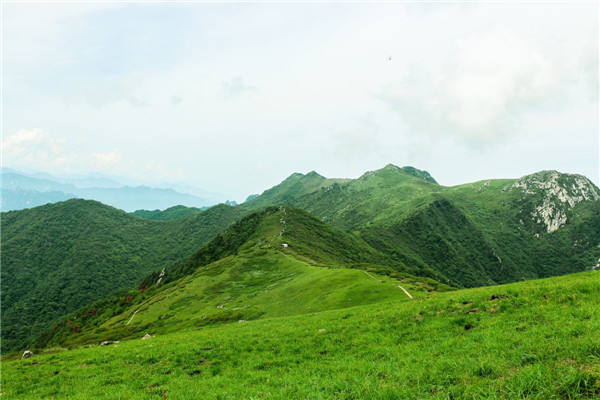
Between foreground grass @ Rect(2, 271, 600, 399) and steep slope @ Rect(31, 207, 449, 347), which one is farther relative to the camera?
steep slope @ Rect(31, 207, 449, 347)

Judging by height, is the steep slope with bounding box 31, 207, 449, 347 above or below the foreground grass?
below

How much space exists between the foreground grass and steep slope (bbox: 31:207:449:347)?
19.9 metres

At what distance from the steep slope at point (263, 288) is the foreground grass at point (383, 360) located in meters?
19.9

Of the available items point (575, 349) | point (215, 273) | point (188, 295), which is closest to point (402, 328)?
point (575, 349)

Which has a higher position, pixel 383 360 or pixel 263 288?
pixel 383 360

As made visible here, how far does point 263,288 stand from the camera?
2849 inches

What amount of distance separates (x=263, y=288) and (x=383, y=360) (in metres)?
60.4

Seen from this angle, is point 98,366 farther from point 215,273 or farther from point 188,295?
point 215,273

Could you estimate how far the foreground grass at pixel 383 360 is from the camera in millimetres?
10164

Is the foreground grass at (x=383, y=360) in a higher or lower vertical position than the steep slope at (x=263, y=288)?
higher

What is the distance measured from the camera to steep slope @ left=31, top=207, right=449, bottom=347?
1889 inches

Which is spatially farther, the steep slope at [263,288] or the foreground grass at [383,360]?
the steep slope at [263,288]

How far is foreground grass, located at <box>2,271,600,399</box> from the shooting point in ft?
33.3

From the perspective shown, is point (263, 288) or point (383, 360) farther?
point (263, 288)
